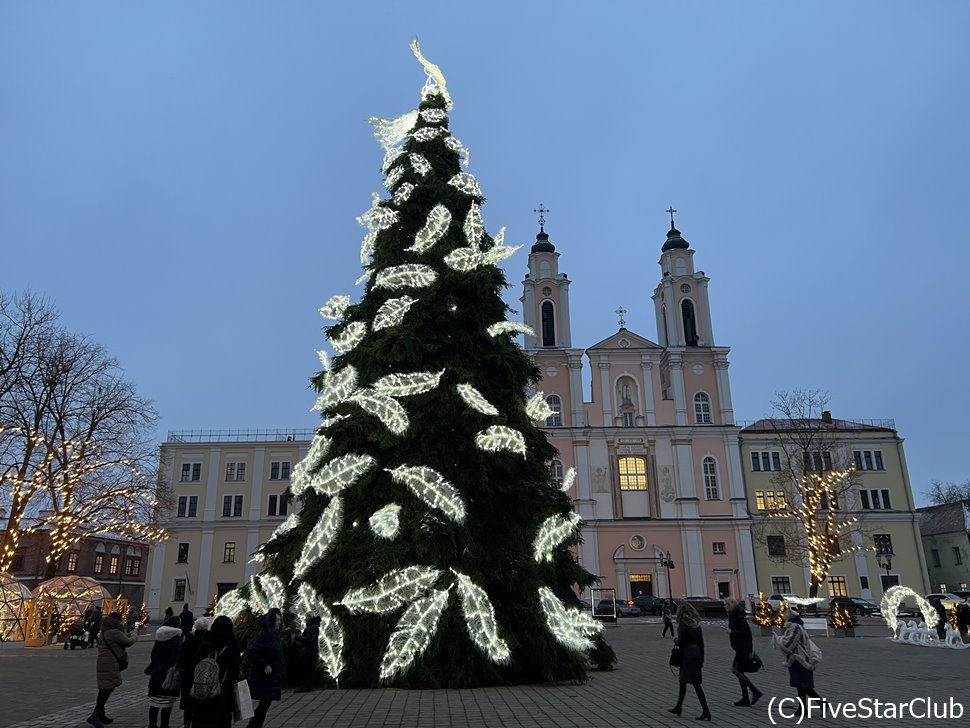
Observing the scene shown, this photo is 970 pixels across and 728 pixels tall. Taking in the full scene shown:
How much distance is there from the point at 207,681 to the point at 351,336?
808cm

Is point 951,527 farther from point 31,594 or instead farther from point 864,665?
point 31,594

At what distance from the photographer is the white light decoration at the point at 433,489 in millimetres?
11641

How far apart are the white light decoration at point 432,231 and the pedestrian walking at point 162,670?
8.34 m

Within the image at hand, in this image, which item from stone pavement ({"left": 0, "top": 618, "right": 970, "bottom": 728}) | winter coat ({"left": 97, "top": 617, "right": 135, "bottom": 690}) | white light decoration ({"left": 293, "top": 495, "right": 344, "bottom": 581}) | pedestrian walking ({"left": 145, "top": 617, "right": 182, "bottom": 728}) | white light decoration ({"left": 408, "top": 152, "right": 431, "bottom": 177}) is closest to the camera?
pedestrian walking ({"left": 145, "top": 617, "right": 182, "bottom": 728})

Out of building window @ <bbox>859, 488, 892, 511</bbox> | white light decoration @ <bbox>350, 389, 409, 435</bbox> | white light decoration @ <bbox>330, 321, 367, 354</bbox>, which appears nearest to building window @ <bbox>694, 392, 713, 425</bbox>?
building window @ <bbox>859, 488, 892, 511</bbox>

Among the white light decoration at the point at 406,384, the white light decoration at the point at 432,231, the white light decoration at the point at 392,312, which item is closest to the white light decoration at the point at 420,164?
the white light decoration at the point at 432,231

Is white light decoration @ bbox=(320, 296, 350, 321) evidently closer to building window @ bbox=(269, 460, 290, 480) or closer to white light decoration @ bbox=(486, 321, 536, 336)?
white light decoration @ bbox=(486, 321, 536, 336)

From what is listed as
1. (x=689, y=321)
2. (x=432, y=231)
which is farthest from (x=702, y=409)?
(x=432, y=231)

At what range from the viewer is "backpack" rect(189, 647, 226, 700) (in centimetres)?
657

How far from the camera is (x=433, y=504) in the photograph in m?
11.7

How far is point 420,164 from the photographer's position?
587 inches

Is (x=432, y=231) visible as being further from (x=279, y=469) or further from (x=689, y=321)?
(x=689, y=321)

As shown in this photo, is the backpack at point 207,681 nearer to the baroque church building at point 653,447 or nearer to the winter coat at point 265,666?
the winter coat at point 265,666

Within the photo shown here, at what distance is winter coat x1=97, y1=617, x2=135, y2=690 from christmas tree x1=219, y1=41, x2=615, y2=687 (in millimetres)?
2978
